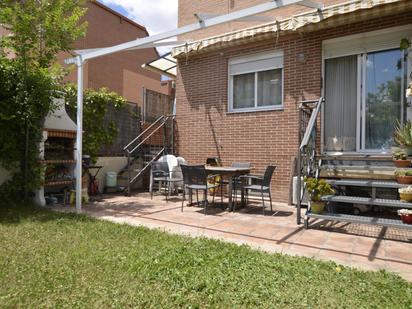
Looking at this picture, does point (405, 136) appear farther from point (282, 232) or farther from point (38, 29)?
point (38, 29)

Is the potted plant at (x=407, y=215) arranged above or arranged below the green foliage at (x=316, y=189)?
below

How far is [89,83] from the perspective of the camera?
1698 cm

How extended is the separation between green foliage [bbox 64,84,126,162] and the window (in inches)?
148

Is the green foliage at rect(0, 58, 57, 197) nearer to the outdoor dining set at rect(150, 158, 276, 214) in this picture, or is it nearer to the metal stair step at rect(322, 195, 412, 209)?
the outdoor dining set at rect(150, 158, 276, 214)

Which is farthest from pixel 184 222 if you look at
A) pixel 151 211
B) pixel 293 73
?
pixel 293 73

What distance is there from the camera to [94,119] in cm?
939

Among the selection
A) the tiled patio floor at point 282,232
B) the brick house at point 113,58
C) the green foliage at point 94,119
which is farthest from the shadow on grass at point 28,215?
the brick house at point 113,58

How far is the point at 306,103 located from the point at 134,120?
19.2 feet

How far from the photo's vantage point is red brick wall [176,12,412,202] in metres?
7.82

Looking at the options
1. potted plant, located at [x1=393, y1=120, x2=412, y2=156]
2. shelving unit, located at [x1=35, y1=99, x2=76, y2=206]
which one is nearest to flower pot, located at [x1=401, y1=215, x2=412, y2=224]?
potted plant, located at [x1=393, y1=120, x2=412, y2=156]

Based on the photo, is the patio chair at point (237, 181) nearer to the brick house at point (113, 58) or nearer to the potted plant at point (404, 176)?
the potted plant at point (404, 176)

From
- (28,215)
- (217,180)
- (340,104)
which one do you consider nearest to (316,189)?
(340,104)

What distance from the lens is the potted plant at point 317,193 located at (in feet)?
18.5

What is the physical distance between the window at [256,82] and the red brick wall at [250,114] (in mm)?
183
